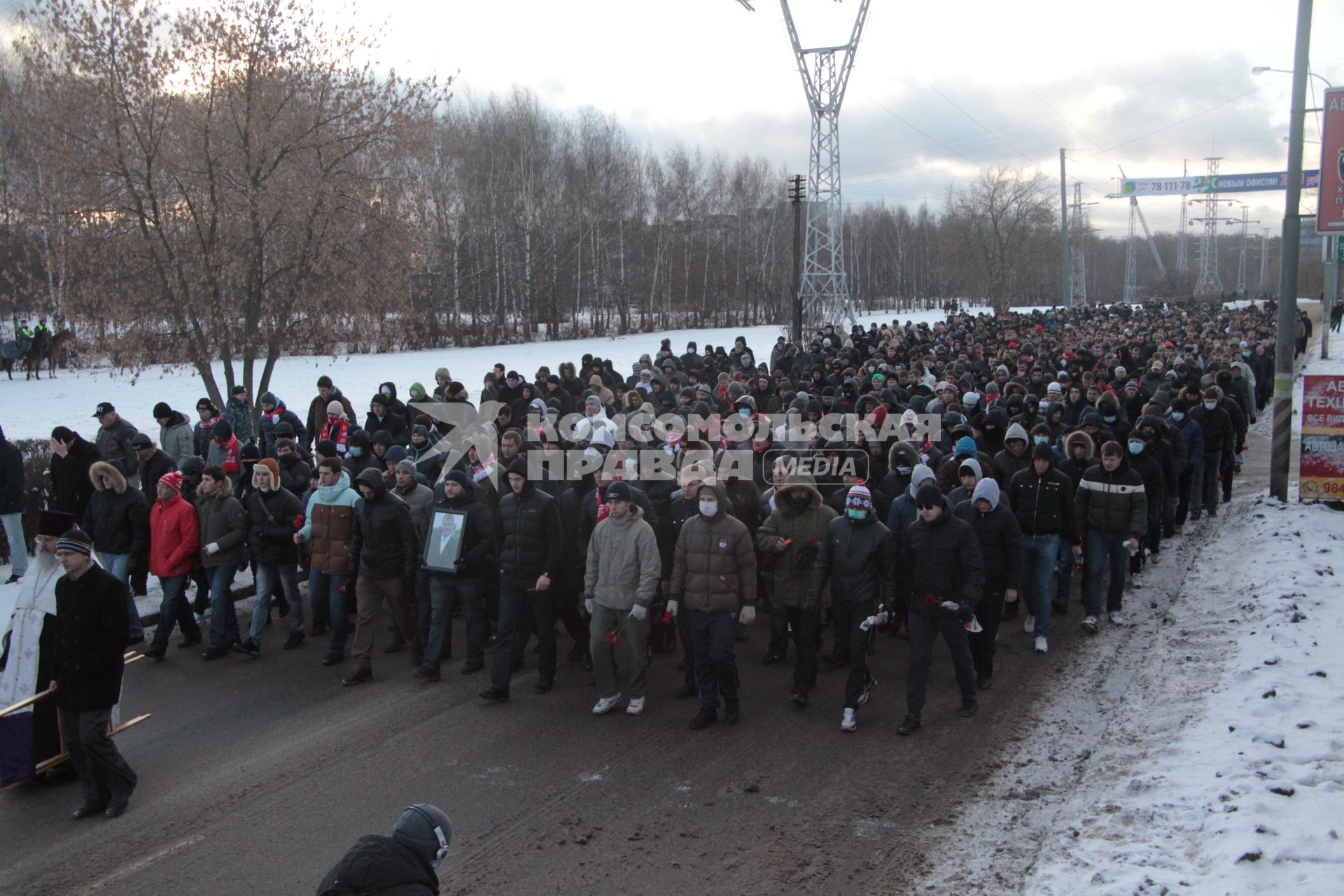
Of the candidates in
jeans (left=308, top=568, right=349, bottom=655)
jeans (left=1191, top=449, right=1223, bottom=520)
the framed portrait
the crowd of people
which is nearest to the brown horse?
the crowd of people

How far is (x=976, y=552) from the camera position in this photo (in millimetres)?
6586

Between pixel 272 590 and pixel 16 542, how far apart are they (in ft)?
12.6

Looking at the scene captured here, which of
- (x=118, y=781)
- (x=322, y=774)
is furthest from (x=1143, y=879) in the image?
(x=118, y=781)

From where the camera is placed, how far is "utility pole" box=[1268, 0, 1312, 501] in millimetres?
11867

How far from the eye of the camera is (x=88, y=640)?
5.42 m

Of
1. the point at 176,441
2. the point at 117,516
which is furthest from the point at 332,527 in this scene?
the point at 176,441

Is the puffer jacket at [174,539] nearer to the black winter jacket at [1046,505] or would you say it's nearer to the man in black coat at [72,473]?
the man in black coat at [72,473]

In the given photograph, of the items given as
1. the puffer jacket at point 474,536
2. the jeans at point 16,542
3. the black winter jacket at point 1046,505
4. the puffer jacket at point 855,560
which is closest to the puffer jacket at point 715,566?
the puffer jacket at point 855,560

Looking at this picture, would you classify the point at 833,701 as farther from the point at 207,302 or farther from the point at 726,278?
the point at 726,278

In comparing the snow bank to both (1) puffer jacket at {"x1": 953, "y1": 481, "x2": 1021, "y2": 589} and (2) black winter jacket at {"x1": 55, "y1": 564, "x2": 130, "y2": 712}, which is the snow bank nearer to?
(1) puffer jacket at {"x1": 953, "y1": 481, "x2": 1021, "y2": 589}

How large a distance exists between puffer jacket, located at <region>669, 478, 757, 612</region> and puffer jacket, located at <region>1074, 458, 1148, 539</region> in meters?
3.66

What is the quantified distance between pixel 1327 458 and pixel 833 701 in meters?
8.17

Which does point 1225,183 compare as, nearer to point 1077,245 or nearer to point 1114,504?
point 1077,245

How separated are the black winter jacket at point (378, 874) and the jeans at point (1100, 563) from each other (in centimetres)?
724
